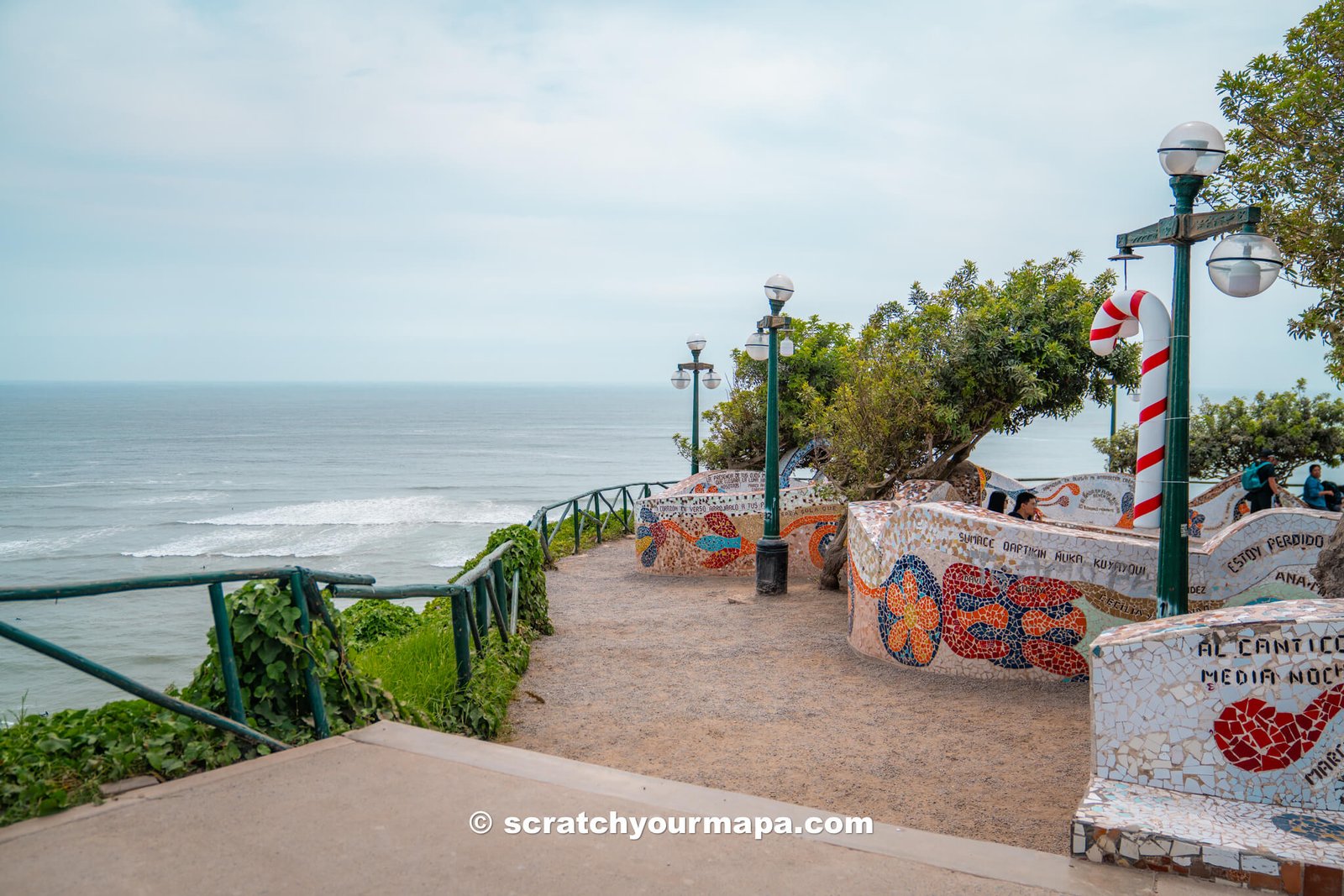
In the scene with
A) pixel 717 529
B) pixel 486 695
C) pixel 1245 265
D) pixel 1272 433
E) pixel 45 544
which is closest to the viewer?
pixel 1245 265

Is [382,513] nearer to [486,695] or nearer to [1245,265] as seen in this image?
[486,695]

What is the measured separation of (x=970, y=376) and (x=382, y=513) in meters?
41.0

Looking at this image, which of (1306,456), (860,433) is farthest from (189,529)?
(1306,456)

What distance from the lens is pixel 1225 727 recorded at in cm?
404

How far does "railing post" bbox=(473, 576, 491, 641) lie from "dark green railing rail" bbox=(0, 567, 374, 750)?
190cm

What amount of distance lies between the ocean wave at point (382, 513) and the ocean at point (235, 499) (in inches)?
7.7

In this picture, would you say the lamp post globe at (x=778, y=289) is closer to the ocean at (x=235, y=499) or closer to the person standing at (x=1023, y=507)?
the person standing at (x=1023, y=507)

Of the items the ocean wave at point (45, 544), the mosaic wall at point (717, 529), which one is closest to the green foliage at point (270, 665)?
the mosaic wall at point (717, 529)

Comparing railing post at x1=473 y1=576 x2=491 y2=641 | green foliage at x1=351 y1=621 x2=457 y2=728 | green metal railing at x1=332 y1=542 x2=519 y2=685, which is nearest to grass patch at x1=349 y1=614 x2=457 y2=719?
green foliage at x1=351 y1=621 x2=457 y2=728

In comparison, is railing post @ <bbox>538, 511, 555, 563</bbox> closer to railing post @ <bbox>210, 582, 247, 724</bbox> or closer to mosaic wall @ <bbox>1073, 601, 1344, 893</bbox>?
railing post @ <bbox>210, 582, 247, 724</bbox>

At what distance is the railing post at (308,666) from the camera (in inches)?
175

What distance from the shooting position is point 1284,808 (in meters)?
3.90

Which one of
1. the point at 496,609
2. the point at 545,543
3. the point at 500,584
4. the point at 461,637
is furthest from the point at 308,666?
the point at 545,543

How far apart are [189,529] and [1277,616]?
45.6 metres
